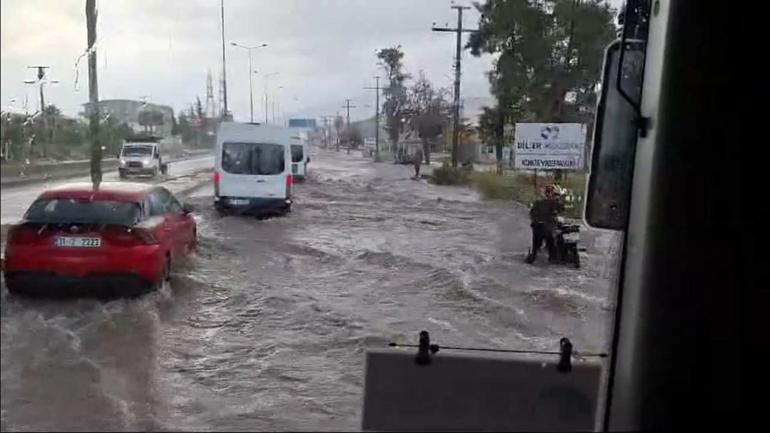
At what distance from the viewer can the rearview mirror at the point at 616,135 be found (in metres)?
2.31

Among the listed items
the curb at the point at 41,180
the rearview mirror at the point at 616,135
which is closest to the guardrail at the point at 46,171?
the curb at the point at 41,180

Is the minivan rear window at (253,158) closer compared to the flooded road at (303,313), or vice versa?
the flooded road at (303,313)

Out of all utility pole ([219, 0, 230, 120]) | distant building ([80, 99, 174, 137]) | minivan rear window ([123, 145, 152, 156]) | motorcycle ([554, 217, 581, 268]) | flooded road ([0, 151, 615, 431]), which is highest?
utility pole ([219, 0, 230, 120])

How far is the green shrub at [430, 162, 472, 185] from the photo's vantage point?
361cm

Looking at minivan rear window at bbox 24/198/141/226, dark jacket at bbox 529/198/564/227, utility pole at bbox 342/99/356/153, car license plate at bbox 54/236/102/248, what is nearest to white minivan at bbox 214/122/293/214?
utility pole at bbox 342/99/356/153

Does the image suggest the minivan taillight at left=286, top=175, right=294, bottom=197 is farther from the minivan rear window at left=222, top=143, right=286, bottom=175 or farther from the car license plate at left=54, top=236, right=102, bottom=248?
the car license plate at left=54, top=236, right=102, bottom=248

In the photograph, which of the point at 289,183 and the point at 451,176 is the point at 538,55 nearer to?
the point at 451,176

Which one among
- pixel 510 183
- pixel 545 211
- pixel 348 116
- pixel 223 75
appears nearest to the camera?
pixel 223 75

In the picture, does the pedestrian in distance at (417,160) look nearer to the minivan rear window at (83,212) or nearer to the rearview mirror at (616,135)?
the rearview mirror at (616,135)

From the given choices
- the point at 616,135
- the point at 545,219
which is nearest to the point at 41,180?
the point at 616,135

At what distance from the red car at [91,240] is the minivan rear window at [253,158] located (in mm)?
455

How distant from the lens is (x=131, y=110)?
2.48 m

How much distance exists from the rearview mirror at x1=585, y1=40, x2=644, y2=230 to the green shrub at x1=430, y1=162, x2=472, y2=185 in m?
1.13

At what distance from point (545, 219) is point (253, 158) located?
1.19m
